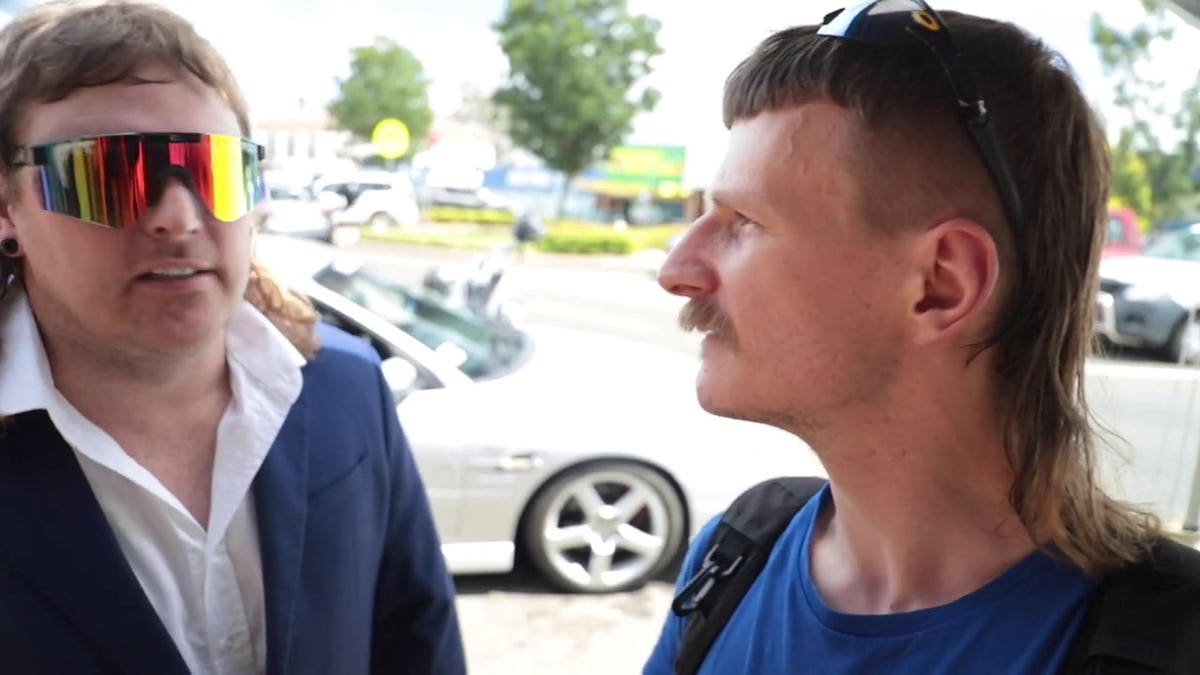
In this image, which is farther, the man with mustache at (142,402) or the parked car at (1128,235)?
the parked car at (1128,235)

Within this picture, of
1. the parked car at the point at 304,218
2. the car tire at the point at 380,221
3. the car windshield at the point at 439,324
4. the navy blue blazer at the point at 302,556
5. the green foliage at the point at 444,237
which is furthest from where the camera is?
the car tire at the point at 380,221

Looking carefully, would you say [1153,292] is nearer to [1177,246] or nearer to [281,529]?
[1177,246]

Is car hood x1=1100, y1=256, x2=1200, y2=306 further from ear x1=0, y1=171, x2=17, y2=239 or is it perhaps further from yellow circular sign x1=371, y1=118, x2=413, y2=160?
yellow circular sign x1=371, y1=118, x2=413, y2=160

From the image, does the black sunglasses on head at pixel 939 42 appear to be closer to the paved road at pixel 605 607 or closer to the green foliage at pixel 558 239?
the paved road at pixel 605 607

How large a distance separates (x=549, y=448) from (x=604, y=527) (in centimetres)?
46

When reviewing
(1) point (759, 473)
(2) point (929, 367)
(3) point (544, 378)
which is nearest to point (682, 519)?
(1) point (759, 473)

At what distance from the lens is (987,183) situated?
111 cm

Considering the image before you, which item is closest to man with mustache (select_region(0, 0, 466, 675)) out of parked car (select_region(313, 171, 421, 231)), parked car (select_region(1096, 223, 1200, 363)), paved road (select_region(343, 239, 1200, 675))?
paved road (select_region(343, 239, 1200, 675))

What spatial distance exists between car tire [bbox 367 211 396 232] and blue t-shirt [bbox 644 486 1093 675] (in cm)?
2973

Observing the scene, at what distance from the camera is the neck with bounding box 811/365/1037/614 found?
3.87 ft

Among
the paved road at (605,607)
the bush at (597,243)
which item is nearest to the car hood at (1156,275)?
the paved road at (605,607)

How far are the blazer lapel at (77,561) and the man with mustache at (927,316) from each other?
791 millimetres

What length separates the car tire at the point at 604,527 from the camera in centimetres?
448

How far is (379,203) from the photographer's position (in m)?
30.4
